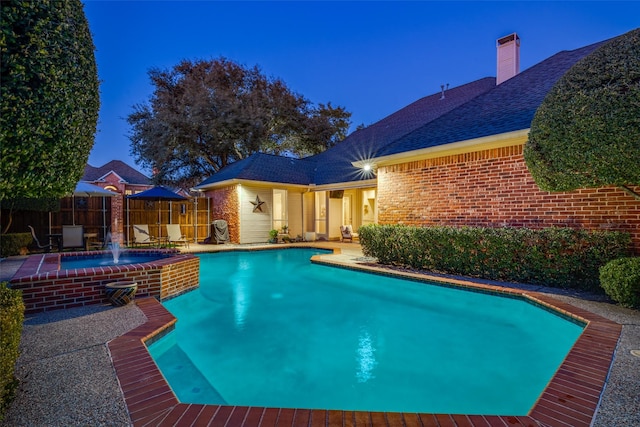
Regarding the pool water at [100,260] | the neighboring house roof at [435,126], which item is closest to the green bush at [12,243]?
the pool water at [100,260]

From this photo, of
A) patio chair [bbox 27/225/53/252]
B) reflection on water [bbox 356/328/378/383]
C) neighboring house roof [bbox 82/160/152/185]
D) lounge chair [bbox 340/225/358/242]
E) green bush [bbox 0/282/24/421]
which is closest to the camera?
green bush [bbox 0/282/24/421]

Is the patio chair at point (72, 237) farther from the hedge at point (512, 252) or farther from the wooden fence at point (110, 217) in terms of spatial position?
the hedge at point (512, 252)

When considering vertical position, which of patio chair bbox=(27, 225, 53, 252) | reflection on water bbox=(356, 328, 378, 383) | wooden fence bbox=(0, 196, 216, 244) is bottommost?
reflection on water bbox=(356, 328, 378, 383)

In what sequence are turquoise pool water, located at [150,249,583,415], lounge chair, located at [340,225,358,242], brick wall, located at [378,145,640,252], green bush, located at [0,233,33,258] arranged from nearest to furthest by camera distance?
turquoise pool water, located at [150,249,583,415]
brick wall, located at [378,145,640,252]
green bush, located at [0,233,33,258]
lounge chair, located at [340,225,358,242]

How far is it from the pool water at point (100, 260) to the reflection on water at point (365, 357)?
5.93 m

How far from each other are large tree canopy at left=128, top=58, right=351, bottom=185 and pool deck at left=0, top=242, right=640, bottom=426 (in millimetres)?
19246

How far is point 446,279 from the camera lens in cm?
688

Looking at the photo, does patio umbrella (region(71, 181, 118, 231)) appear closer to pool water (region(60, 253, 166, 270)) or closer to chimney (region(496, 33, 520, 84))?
pool water (region(60, 253, 166, 270))

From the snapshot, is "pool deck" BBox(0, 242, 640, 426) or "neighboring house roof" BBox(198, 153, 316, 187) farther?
"neighboring house roof" BBox(198, 153, 316, 187)

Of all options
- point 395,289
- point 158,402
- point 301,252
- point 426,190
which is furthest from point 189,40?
point 158,402

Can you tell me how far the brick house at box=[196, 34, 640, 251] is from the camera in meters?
6.63

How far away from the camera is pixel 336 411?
2.34m

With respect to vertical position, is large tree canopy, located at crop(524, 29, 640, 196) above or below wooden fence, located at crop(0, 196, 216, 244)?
above

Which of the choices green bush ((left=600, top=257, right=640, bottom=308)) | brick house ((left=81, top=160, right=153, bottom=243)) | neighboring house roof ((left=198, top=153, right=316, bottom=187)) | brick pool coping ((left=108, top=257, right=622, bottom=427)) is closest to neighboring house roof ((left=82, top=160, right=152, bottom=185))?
brick house ((left=81, top=160, right=153, bottom=243))
